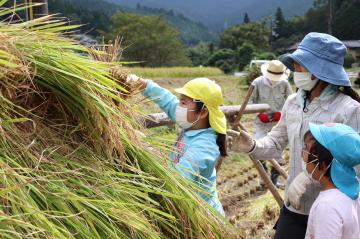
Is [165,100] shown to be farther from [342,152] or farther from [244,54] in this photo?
[244,54]

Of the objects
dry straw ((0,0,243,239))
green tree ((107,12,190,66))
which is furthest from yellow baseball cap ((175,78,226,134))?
green tree ((107,12,190,66))

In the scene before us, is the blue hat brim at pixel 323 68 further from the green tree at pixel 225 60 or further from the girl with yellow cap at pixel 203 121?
the green tree at pixel 225 60

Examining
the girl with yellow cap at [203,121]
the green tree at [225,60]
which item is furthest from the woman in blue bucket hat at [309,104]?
the green tree at [225,60]

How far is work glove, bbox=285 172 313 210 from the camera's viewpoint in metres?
2.39

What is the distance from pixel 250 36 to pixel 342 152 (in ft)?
206

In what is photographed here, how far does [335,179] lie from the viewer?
2.05 m

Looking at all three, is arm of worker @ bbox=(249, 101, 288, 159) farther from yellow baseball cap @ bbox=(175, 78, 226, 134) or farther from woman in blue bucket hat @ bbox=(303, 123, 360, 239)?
woman in blue bucket hat @ bbox=(303, 123, 360, 239)

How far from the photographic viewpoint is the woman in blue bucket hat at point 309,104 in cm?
237

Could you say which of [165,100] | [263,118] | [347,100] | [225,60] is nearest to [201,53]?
[225,60]

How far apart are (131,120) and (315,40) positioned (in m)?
1.30

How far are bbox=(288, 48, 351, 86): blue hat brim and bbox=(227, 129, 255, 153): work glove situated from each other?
0.59m

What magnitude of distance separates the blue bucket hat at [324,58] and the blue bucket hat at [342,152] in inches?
15.2

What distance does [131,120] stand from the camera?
5.08ft

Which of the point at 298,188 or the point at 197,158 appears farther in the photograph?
the point at 298,188
